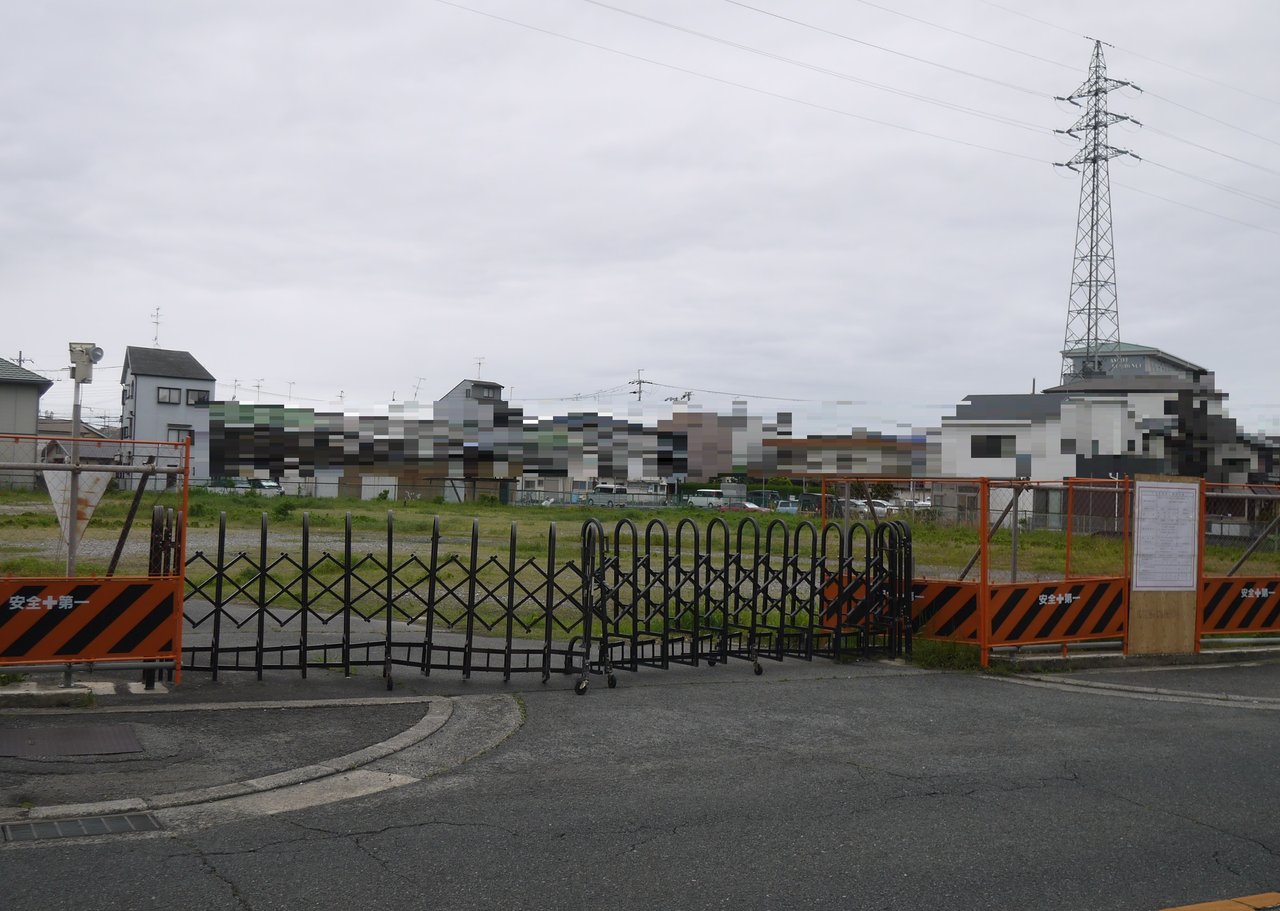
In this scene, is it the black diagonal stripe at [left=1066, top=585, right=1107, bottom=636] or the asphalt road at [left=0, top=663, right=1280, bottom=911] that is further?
the black diagonal stripe at [left=1066, top=585, right=1107, bottom=636]

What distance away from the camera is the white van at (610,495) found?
48.9 m

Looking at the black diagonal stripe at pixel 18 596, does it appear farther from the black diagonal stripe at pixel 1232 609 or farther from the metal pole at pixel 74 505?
the black diagonal stripe at pixel 1232 609

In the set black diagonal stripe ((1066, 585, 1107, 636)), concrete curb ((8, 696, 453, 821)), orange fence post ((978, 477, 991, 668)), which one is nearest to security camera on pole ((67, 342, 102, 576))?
concrete curb ((8, 696, 453, 821))

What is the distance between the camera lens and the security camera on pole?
9242mm

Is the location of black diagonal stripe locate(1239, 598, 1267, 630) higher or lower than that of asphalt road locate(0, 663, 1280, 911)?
higher

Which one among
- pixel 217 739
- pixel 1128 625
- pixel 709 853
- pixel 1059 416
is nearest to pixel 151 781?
pixel 217 739

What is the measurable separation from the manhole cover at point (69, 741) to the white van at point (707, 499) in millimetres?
37471

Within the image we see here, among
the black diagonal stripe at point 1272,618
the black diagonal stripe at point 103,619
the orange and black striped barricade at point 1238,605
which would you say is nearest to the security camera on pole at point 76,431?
the black diagonal stripe at point 103,619

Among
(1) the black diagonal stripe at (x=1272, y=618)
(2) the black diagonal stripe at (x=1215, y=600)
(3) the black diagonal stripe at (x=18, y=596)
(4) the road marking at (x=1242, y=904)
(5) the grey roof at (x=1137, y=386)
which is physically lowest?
(4) the road marking at (x=1242, y=904)

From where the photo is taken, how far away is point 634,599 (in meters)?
11.0

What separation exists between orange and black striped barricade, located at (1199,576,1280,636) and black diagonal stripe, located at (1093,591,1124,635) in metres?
1.58

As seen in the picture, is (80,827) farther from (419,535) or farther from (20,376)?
(20,376)

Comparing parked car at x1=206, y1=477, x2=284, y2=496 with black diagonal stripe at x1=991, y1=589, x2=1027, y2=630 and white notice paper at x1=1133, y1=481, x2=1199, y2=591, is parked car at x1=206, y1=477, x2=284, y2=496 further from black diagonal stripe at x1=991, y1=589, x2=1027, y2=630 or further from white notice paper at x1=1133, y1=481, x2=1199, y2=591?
white notice paper at x1=1133, y1=481, x2=1199, y2=591

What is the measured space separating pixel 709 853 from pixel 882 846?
39.3 inches
